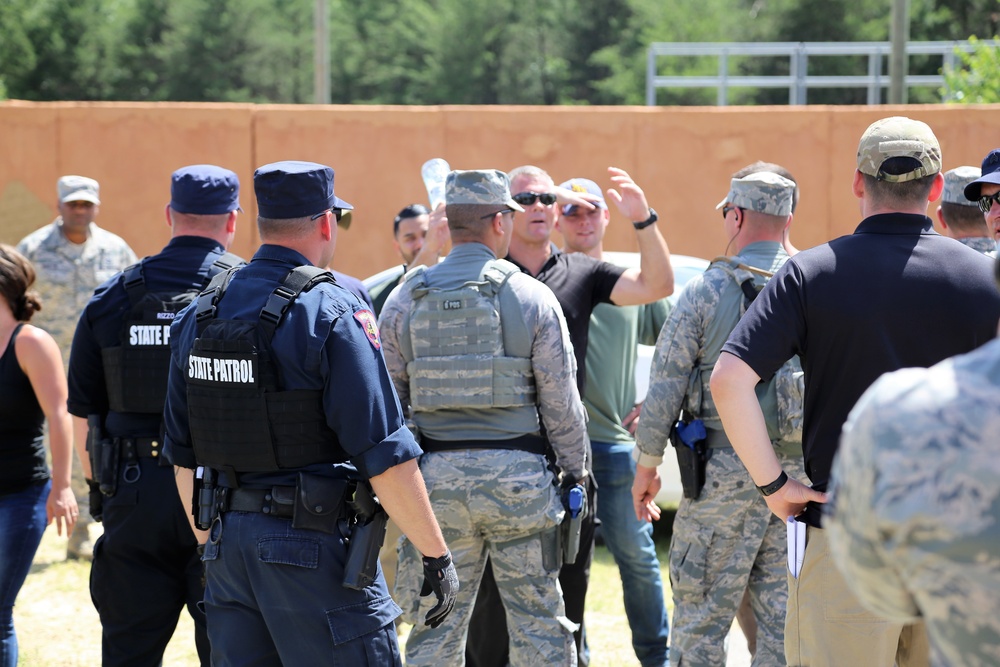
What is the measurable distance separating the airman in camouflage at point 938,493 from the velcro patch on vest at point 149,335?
2.94 metres

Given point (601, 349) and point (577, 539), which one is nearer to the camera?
point (577, 539)

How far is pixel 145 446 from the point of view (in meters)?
3.88

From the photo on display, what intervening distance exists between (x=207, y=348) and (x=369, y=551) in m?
0.69


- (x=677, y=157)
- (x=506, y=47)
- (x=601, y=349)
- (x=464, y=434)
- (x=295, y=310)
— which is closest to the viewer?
(x=295, y=310)

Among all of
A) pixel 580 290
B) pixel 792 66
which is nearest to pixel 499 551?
pixel 580 290

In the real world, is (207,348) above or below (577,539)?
above

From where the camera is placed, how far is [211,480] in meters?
2.98

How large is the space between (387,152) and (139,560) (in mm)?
5718

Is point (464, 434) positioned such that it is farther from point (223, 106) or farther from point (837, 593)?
point (223, 106)

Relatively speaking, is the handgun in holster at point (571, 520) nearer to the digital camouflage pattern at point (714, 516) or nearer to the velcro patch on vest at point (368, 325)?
the digital camouflage pattern at point (714, 516)

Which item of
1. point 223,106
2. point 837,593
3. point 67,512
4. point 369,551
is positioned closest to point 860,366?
point 837,593

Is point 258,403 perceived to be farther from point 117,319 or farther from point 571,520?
point 571,520

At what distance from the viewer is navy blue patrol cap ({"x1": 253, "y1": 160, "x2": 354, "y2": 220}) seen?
305 cm

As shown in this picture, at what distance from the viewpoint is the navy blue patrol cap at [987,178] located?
3.73 m
